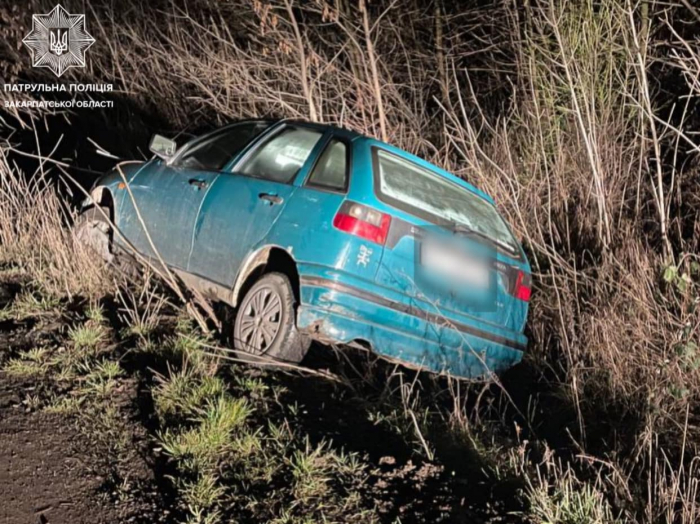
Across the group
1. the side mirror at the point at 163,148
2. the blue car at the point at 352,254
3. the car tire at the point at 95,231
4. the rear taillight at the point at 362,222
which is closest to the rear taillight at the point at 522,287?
the blue car at the point at 352,254

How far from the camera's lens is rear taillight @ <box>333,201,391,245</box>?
180 inches

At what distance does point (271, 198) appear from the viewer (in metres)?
5.10

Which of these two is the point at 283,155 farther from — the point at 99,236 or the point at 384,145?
the point at 99,236

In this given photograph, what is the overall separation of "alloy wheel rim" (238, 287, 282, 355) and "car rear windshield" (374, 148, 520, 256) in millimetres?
994

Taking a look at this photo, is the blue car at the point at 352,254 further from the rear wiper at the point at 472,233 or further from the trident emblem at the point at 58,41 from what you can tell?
the trident emblem at the point at 58,41

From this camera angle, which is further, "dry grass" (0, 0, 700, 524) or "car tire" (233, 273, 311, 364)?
"car tire" (233, 273, 311, 364)

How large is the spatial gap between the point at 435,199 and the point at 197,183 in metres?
1.98

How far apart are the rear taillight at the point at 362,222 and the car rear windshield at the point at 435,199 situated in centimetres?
15

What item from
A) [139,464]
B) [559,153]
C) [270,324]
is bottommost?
[139,464]

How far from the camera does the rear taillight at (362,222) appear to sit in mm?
4582

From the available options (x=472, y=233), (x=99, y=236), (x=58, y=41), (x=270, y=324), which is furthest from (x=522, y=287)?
(x=58, y=41)

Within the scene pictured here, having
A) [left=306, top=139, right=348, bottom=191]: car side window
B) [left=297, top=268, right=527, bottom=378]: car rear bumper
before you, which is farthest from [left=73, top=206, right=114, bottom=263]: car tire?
[left=297, top=268, right=527, bottom=378]: car rear bumper

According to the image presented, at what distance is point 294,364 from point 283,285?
519mm

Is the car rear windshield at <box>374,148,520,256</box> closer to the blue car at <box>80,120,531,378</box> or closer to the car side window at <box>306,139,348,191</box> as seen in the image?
the blue car at <box>80,120,531,378</box>
